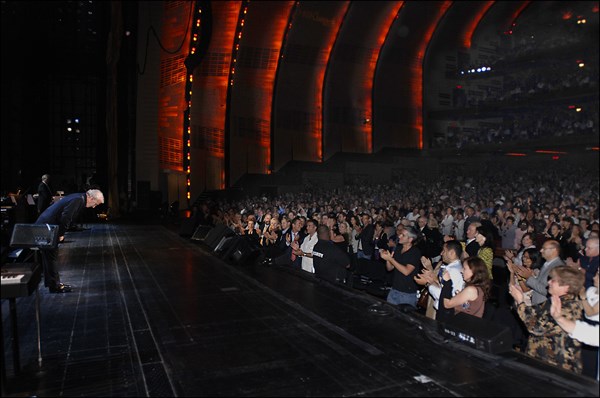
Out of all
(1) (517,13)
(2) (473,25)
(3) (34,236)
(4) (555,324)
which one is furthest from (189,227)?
(1) (517,13)

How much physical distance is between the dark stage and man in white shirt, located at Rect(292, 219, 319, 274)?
0.48 m

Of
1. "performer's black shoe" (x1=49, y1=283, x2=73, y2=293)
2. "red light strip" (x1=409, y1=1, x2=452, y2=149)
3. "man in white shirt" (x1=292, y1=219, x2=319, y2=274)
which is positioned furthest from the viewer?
"red light strip" (x1=409, y1=1, x2=452, y2=149)

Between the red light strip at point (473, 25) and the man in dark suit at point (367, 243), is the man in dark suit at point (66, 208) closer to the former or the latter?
the man in dark suit at point (367, 243)

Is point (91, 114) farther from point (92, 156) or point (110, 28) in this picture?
point (110, 28)

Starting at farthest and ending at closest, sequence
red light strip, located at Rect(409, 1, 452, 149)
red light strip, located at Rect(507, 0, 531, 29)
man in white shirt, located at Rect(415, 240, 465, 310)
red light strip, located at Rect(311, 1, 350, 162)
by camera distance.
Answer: red light strip, located at Rect(507, 0, 531, 29), red light strip, located at Rect(409, 1, 452, 149), red light strip, located at Rect(311, 1, 350, 162), man in white shirt, located at Rect(415, 240, 465, 310)

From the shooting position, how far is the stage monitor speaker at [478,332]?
3.80m

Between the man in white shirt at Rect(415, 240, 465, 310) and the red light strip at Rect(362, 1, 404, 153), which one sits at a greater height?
the red light strip at Rect(362, 1, 404, 153)

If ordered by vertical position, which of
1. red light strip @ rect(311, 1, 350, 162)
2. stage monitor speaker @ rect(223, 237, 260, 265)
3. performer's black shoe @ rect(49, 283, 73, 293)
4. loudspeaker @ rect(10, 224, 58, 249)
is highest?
red light strip @ rect(311, 1, 350, 162)

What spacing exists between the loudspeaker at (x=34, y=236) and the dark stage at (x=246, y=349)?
35.1 inches

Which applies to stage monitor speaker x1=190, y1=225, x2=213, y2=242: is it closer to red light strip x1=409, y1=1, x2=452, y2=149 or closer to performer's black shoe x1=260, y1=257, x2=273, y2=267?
performer's black shoe x1=260, y1=257, x2=273, y2=267

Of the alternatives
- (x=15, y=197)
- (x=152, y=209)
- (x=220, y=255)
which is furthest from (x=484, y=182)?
(x=15, y=197)

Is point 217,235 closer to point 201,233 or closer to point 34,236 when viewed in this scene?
point 201,233

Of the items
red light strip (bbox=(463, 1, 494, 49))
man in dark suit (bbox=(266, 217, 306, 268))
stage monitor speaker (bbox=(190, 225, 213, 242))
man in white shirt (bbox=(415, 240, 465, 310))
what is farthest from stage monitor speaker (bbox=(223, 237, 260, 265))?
red light strip (bbox=(463, 1, 494, 49))

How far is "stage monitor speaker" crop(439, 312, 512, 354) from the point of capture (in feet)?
12.5
